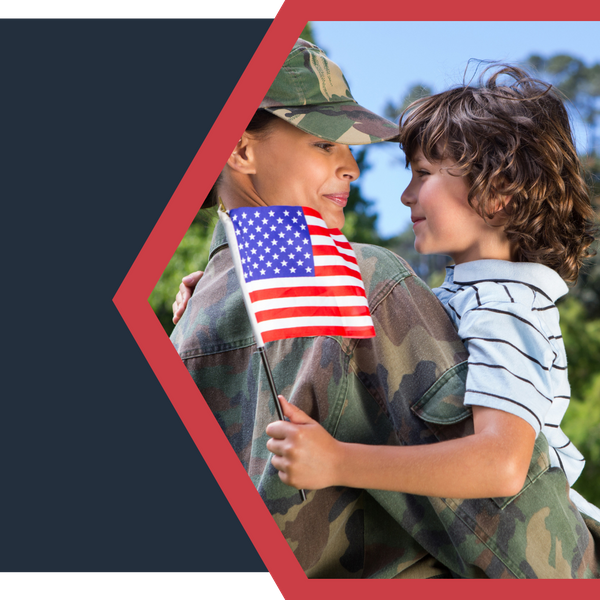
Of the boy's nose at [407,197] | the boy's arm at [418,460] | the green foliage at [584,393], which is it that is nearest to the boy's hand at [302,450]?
the boy's arm at [418,460]

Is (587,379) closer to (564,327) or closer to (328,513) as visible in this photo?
(564,327)

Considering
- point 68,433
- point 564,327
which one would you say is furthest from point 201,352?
point 564,327

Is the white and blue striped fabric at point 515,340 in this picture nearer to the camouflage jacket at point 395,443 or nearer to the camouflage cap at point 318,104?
the camouflage jacket at point 395,443

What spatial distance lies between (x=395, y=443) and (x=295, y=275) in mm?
470

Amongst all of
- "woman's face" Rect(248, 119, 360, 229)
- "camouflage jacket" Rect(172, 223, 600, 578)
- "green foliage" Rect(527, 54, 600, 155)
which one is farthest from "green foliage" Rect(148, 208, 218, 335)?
"green foliage" Rect(527, 54, 600, 155)

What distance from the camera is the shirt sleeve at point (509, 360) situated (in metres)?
1.49

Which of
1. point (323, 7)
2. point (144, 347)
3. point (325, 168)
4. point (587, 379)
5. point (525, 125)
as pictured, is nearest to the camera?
point (144, 347)

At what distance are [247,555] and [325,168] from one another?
1.00 meters

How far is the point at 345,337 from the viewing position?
5.22ft

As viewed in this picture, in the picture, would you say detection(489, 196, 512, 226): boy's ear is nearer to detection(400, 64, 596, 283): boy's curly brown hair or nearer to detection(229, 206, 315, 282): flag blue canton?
detection(400, 64, 596, 283): boy's curly brown hair

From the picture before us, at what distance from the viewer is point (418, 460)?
149 cm

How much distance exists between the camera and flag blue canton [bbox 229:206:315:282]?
166 centimetres

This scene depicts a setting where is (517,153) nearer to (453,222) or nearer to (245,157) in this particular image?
(453,222)

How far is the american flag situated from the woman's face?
0.11m
